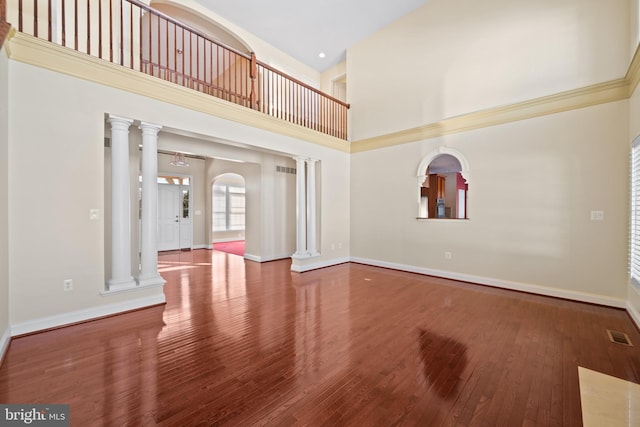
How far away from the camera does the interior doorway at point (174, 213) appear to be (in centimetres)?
846

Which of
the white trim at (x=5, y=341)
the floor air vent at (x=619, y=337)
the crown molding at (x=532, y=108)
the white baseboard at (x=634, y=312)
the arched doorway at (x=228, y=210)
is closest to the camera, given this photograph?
the white trim at (x=5, y=341)

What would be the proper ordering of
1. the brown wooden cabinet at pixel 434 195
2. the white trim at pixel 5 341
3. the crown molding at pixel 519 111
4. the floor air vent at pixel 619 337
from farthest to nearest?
1. the brown wooden cabinet at pixel 434 195
2. the crown molding at pixel 519 111
3. the floor air vent at pixel 619 337
4. the white trim at pixel 5 341

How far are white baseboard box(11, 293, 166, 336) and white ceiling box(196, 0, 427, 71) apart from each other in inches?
244

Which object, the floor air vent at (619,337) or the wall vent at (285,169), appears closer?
the floor air vent at (619,337)

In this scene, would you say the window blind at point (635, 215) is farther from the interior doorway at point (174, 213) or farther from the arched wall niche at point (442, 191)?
the interior doorway at point (174, 213)

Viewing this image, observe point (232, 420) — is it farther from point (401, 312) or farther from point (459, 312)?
point (459, 312)

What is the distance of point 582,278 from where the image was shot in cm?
392

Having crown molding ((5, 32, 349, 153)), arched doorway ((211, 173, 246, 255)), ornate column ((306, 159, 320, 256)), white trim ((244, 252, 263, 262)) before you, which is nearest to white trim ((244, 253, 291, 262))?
white trim ((244, 252, 263, 262))

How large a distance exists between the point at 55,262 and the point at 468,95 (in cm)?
690

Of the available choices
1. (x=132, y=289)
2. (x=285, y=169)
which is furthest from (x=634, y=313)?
(x=285, y=169)

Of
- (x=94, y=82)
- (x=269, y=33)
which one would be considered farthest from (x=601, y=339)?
(x=269, y=33)

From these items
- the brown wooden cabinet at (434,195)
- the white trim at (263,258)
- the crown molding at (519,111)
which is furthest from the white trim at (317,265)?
the brown wooden cabinet at (434,195)

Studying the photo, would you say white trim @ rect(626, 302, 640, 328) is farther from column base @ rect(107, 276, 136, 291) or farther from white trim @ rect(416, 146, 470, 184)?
column base @ rect(107, 276, 136, 291)

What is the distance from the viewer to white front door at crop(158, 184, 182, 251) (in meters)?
8.43
